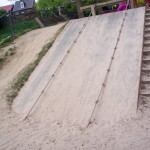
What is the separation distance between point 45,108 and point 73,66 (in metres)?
1.82

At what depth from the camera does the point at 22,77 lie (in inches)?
380

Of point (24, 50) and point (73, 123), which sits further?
→ point (24, 50)

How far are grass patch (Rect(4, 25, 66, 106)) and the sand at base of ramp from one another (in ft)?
0.92

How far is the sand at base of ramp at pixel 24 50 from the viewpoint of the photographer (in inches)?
414

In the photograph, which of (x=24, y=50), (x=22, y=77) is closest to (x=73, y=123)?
(x=22, y=77)

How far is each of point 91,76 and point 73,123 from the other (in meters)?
1.79

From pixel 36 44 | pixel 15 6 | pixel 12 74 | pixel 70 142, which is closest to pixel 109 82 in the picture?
pixel 70 142

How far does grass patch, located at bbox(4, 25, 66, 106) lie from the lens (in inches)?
354

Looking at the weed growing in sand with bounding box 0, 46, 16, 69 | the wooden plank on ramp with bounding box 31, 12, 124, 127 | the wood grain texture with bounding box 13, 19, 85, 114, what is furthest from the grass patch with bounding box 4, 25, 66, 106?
the weed growing in sand with bounding box 0, 46, 16, 69

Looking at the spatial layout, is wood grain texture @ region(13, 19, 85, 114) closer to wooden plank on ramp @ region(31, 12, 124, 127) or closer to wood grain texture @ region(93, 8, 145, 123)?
wooden plank on ramp @ region(31, 12, 124, 127)

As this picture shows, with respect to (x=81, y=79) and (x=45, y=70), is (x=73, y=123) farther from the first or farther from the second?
(x=45, y=70)

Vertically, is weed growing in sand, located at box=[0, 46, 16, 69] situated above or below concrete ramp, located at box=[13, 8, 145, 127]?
below

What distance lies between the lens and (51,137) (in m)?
6.62

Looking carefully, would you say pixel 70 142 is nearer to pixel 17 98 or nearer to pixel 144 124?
pixel 144 124
